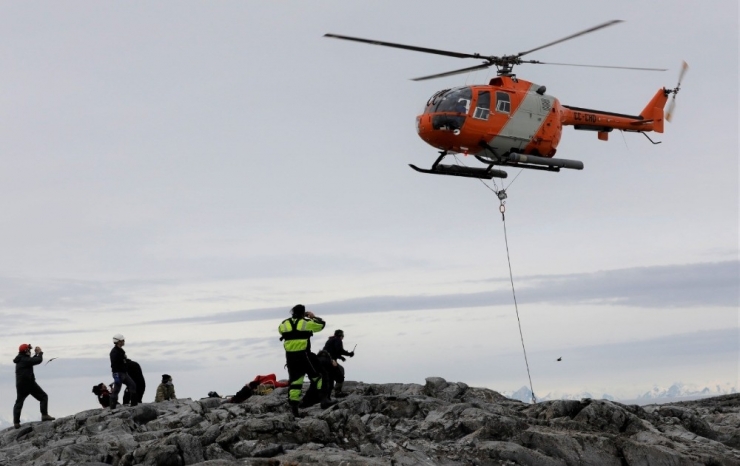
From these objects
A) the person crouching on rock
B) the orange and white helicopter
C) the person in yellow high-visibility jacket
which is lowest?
the person crouching on rock

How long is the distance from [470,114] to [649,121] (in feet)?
32.3

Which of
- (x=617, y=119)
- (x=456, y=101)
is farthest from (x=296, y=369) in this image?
(x=617, y=119)

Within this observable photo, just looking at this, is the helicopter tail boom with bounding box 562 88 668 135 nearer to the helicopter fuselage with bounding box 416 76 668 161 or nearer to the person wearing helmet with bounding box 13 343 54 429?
the helicopter fuselage with bounding box 416 76 668 161

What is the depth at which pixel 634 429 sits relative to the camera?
18.9 meters

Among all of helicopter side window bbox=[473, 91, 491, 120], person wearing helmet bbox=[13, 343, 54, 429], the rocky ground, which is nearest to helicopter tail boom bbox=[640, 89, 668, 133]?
helicopter side window bbox=[473, 91, 491, 120]

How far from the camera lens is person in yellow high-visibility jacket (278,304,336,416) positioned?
1744cm

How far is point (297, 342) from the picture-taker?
17.5 meters

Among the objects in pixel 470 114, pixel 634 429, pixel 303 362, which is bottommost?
pixel 634 429

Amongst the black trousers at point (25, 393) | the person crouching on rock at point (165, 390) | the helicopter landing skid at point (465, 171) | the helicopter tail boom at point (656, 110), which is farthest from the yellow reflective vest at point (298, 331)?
the helicopter tail boom at point (656, 110)

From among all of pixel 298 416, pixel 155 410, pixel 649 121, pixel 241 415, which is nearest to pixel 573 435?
pixel 298 416

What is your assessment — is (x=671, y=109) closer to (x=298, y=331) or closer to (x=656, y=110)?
(x=656, y=110)

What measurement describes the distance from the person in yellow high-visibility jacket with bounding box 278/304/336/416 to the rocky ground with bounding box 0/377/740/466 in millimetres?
654

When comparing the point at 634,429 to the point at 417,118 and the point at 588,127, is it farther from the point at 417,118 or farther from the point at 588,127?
the point at 588,127

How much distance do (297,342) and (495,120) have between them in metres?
11.0
